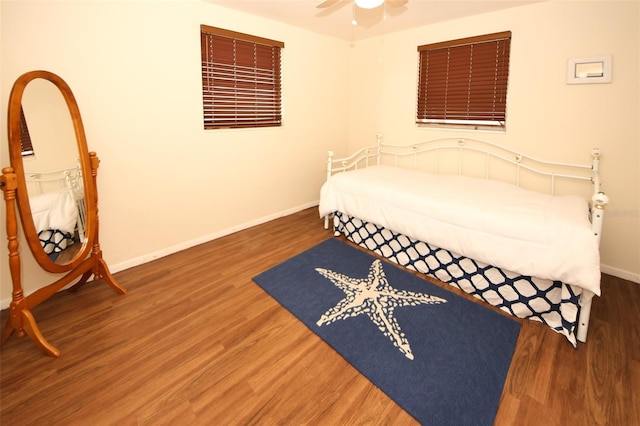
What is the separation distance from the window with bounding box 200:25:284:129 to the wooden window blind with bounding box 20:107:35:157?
55.8 inches

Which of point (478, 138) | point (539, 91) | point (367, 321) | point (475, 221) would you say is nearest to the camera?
point (367, 321)

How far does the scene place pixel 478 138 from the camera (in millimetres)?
3285

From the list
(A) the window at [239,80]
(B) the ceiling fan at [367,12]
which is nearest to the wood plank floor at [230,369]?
(A) the window at [239,80]

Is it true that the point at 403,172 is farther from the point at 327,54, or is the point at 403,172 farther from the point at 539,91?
the point at 327,54

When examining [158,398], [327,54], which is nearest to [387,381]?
[158,398]

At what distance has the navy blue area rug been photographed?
4.99ft

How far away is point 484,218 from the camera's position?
2.17 metres

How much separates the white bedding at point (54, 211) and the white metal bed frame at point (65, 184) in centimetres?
3

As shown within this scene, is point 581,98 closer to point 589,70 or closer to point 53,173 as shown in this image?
point 589,70

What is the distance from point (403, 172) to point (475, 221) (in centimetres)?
Result: 136

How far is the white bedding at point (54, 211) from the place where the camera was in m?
1.85

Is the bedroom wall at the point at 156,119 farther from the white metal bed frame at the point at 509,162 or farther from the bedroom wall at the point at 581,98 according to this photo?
the bedroom wall at the point at 581,98

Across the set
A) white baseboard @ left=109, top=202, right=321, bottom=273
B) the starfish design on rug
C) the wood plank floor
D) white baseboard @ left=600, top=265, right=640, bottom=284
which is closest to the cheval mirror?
the wood plank floor

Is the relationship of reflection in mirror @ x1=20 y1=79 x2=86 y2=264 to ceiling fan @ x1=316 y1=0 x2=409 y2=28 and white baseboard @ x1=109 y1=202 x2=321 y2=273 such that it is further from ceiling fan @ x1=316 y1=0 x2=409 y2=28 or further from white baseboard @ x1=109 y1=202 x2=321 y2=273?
ceiling fan @ x1=316 y1=0 x2=409 y2=28
